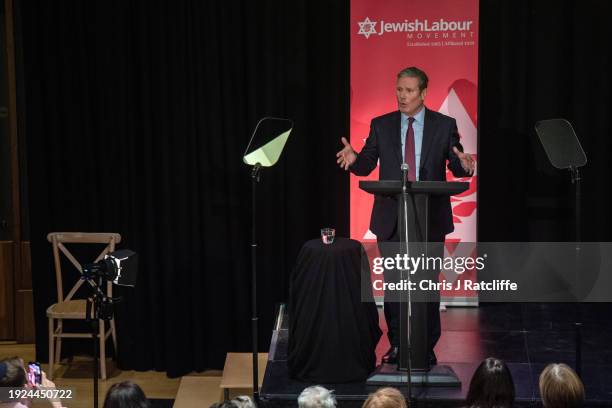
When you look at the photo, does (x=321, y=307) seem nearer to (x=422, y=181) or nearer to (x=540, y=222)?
(x=422, y=181)

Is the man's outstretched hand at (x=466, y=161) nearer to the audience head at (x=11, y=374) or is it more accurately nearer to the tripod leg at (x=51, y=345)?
the audience head at (x=11, y=374)

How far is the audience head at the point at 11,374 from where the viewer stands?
3841mm

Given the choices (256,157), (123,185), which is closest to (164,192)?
(123,185)

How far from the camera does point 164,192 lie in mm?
6711

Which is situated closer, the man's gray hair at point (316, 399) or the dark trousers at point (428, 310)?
the man's gray hair at point (316, 399)

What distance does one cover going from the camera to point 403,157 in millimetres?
5367

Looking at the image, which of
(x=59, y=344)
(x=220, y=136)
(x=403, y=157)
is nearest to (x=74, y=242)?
(x=59, y=344)

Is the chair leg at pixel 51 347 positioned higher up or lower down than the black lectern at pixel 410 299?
lower down

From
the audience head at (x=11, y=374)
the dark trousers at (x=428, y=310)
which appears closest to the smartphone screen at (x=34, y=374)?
the audience head at (x=11, y=374)

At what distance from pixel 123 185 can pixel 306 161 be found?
4.29ft

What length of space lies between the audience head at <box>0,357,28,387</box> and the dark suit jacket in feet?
6.96

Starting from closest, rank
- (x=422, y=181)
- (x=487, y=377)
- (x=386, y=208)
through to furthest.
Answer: (x=487, y=377)
(x=422, y=181)
(x=386, y=208)

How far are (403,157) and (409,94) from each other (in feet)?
1.17

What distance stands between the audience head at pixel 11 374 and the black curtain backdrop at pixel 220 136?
290 centimetres
